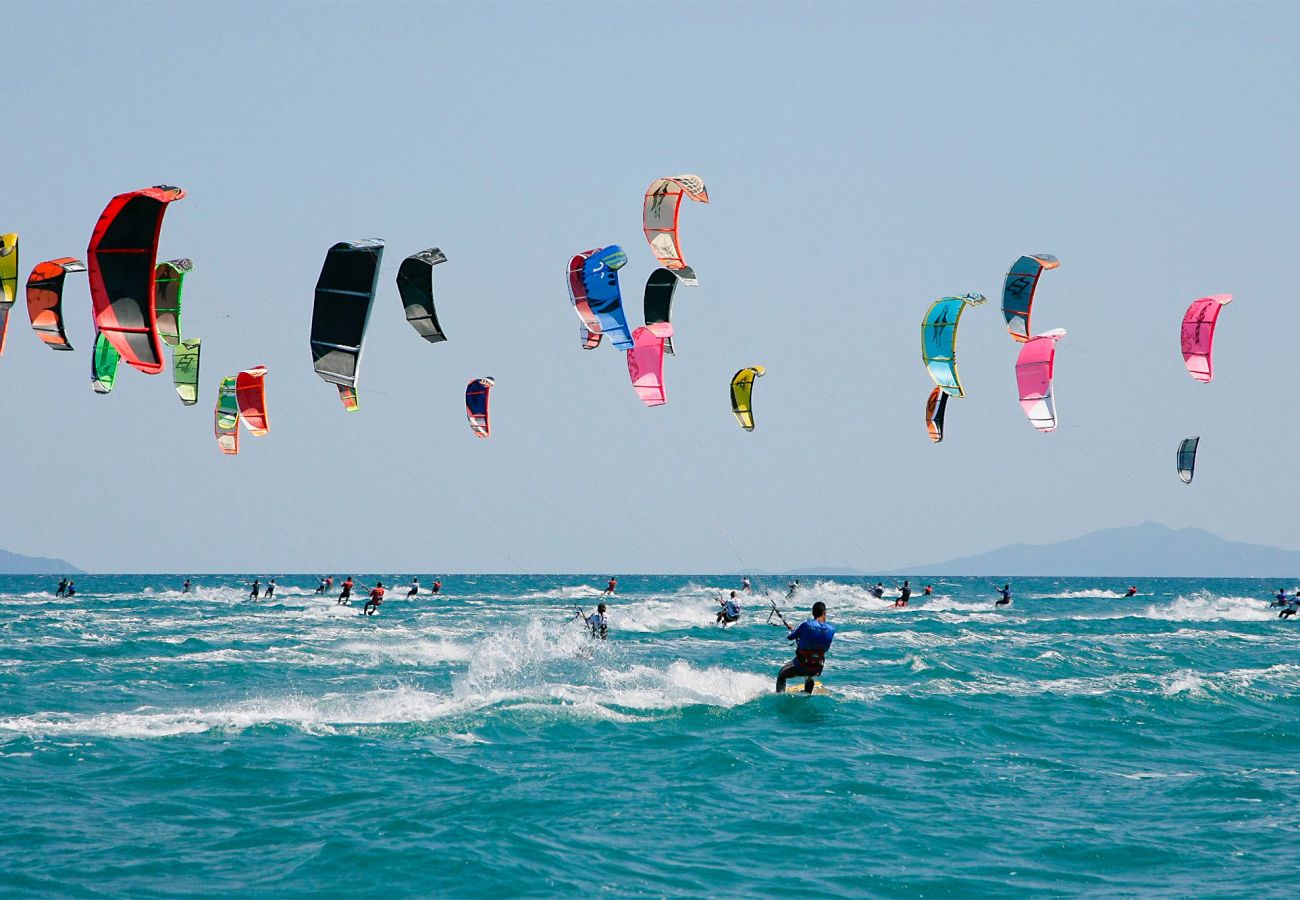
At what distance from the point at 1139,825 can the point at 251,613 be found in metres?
34.3

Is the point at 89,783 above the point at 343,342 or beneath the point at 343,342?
beneath

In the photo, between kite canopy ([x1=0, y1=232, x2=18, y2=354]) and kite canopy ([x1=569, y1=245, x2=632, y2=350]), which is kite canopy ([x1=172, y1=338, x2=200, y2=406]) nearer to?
kite canopy ([x1=0, y1=232, x2=18, y2=354])

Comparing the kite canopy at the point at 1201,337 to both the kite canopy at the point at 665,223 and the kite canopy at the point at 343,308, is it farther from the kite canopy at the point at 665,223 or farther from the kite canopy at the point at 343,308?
the kite canopy at the point at 343,308

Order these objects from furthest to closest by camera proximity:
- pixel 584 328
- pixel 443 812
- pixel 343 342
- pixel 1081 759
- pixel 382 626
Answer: pixel 382 626
pixel 584 328
pixel 343 342
pixel 1081 759
pixel 443 812

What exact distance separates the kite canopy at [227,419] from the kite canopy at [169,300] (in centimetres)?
601

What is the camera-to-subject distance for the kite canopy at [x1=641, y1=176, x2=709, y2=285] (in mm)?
19891

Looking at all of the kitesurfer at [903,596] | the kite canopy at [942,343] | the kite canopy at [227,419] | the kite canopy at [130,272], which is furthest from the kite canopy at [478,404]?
the kitesurfer at [903,596]

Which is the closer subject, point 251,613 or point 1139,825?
point 1139,825

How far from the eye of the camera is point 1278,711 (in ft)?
49.2

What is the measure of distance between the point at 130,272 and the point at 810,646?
27.3 feet

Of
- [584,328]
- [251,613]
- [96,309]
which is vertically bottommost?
[251,613]

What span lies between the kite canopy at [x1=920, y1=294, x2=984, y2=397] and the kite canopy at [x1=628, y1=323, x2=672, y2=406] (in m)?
4.87

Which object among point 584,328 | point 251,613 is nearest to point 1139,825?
point 584,328

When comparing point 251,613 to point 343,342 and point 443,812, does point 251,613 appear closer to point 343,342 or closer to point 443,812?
point 343,342
